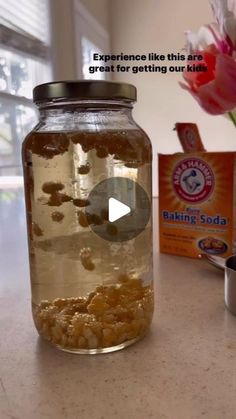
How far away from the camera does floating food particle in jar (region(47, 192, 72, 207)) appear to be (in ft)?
1.14

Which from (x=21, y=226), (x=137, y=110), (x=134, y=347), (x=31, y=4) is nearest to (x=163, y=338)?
(x=134, y=347)

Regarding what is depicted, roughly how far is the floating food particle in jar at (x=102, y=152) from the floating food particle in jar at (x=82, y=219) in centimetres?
6

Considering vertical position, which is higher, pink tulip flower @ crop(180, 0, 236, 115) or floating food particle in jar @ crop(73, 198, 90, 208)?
pink tulip flower @ crop(180, 0, 236, 115)

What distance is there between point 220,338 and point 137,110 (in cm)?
216

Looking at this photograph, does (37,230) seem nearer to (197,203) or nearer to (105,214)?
(105,214)

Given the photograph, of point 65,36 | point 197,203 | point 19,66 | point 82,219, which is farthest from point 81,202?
point 65,36

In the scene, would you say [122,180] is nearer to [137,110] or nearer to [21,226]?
[21,226]

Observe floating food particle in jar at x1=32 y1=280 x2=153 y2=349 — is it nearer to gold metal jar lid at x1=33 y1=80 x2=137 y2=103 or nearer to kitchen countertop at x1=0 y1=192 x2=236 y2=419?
kitchen countertop at x1=0 y1=192 x2=236 y2=419

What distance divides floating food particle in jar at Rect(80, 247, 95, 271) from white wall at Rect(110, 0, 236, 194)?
189 centimetres

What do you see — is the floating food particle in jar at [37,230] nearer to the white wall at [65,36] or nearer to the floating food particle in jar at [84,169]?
the floating food particle in jar at [84,169]

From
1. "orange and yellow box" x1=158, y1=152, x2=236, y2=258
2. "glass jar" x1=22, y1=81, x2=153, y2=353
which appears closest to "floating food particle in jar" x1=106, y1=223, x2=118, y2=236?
"glass jar" x1=22, y1=81, x2=153, y2=353

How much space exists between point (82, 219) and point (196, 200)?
321 millimetres
